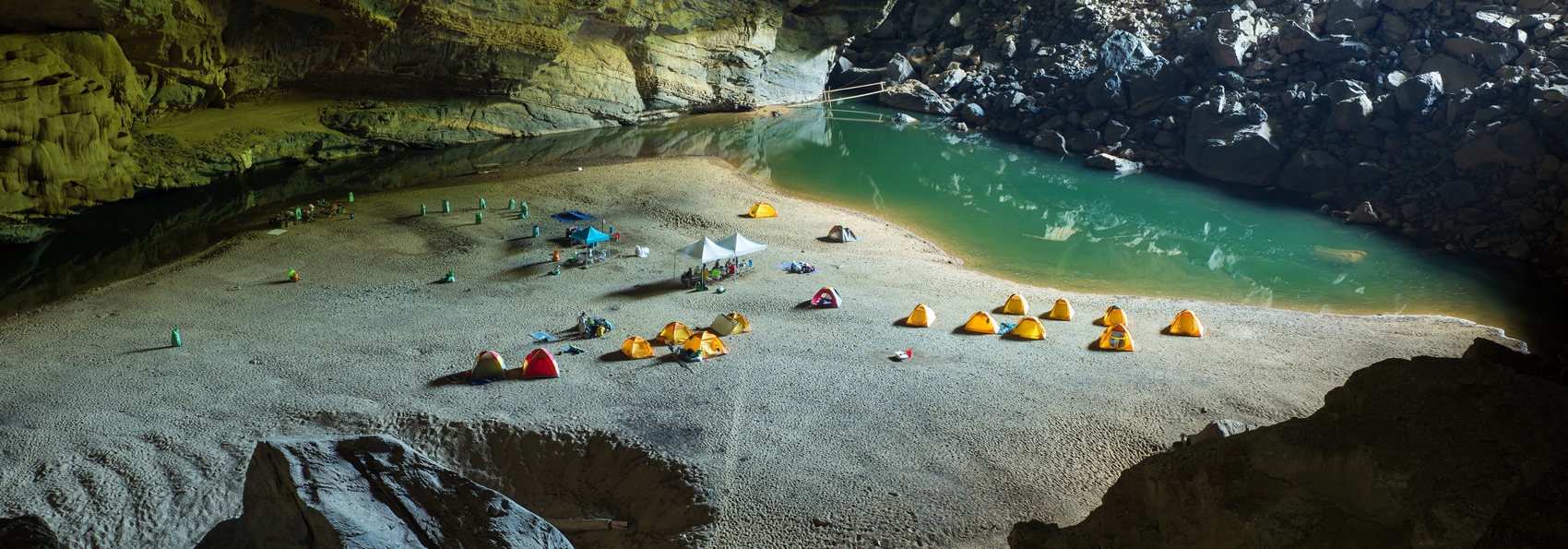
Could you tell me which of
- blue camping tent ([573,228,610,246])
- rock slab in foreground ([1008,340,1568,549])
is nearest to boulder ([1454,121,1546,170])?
blue camping tent ([573,228,610,246])

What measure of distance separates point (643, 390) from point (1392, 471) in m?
10.3

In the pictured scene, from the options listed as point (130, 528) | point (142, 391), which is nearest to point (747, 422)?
point (130, 528)

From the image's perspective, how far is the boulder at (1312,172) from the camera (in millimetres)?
32531

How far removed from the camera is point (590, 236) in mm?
20844

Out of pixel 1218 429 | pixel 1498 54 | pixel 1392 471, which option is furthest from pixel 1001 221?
pixel 1392 471

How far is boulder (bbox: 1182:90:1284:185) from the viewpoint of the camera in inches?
1365

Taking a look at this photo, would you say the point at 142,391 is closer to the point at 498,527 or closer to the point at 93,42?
the point at 498,527

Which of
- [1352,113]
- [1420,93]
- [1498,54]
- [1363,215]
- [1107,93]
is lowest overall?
[1363,215]

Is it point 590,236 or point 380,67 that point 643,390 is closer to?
point 590,236

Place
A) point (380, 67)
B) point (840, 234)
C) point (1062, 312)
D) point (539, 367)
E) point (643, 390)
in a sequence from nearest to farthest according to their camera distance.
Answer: point (643, 390) → point (539, 367) → point (1062, 312) → point (840, 234) → point (380, 67)

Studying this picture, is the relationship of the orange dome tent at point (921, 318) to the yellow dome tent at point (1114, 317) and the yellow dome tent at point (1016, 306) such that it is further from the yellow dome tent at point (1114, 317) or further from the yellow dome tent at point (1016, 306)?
the yellow dome tent at point (1114, 317)

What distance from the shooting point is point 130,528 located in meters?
9.95

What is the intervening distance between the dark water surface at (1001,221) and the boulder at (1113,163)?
68 cm

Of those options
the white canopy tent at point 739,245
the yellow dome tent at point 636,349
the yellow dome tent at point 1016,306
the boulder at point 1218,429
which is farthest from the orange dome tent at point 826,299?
the boulder at point 1218,429
